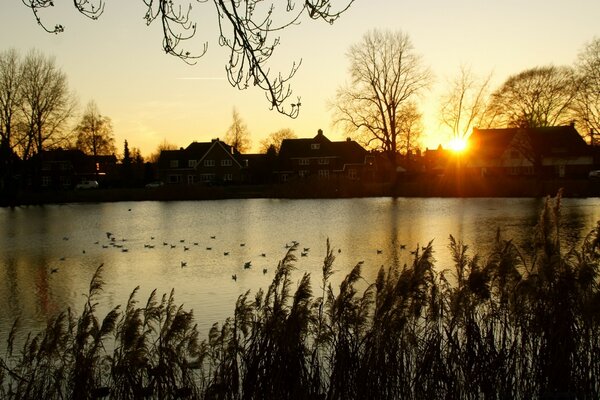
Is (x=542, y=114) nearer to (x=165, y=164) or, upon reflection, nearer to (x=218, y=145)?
(x=218, y=145)

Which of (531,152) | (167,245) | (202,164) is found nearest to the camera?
(167,245)

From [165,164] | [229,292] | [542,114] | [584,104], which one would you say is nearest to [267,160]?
[165,164]

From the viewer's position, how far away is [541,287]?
24.0ft

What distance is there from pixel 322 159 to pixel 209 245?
71.7m

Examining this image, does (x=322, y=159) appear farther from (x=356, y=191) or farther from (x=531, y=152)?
(x=356, y=191)

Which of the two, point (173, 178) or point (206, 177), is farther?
point (173, 178)

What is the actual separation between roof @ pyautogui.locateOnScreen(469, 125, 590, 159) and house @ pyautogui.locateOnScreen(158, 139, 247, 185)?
36701mm

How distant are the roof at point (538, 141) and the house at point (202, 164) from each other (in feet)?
120

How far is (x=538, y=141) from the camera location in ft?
221

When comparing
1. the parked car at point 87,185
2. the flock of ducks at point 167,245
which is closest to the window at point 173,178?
the parked car at point 87,185

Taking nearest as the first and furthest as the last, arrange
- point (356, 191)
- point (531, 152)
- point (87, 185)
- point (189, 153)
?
point (356, 191) → point (531, 152) → point (87, 185) → point (189, 153)

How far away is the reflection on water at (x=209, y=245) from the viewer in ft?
47.9

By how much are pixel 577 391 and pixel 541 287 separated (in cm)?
126

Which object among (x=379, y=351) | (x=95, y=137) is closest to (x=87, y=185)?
(x=95, y=137)
